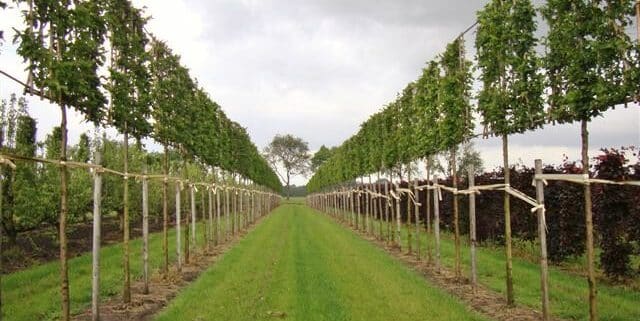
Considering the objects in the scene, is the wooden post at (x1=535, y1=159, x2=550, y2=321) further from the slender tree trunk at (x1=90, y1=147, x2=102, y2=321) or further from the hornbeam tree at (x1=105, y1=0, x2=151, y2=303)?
the hornbeam tree at (x1=105, y1=0, x2=151, y2=303)

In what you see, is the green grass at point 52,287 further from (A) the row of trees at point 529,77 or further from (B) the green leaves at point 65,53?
(A) the row of trees at point 529,77

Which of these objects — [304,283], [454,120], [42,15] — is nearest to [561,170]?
[454,120]

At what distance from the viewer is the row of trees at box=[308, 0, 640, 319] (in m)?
8.08

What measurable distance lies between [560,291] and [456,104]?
469cm

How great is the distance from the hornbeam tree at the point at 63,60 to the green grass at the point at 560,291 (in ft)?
27.4

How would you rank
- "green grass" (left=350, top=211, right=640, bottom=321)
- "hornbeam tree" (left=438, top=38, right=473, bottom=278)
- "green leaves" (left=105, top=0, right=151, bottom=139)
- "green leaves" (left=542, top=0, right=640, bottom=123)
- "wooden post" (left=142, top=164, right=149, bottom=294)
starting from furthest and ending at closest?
"hornbeam tree" (left=438, top=38, right=473, bottom=278)
"wooden post" (left=142, top=164, right=149, bottom=294)
"green leaves" (left=105, top=0, right=151, bottom=139)
"green grass" (left=350, top=211, right=640, bottom=321)
"green leaves" (left=542, top=0, right=640, bottom=123)

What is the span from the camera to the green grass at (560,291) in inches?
402

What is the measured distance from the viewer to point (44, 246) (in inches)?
899

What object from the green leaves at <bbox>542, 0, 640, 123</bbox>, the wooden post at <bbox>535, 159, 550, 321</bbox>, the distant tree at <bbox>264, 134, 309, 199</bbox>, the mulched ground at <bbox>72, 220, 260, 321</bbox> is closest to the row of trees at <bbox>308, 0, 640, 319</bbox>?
the green leaves at <bbox>542, 0, 640, 123</bbox>

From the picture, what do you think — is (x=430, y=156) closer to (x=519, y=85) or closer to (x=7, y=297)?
(x=519, y=85)

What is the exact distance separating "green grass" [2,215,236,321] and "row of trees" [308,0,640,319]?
326 inches

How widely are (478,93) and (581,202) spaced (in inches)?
248

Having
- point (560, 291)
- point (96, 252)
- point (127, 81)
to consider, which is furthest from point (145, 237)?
point (560, 291)

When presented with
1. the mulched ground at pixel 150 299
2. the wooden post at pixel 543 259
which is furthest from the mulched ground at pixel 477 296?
the mulched ground at pixel 150 299
